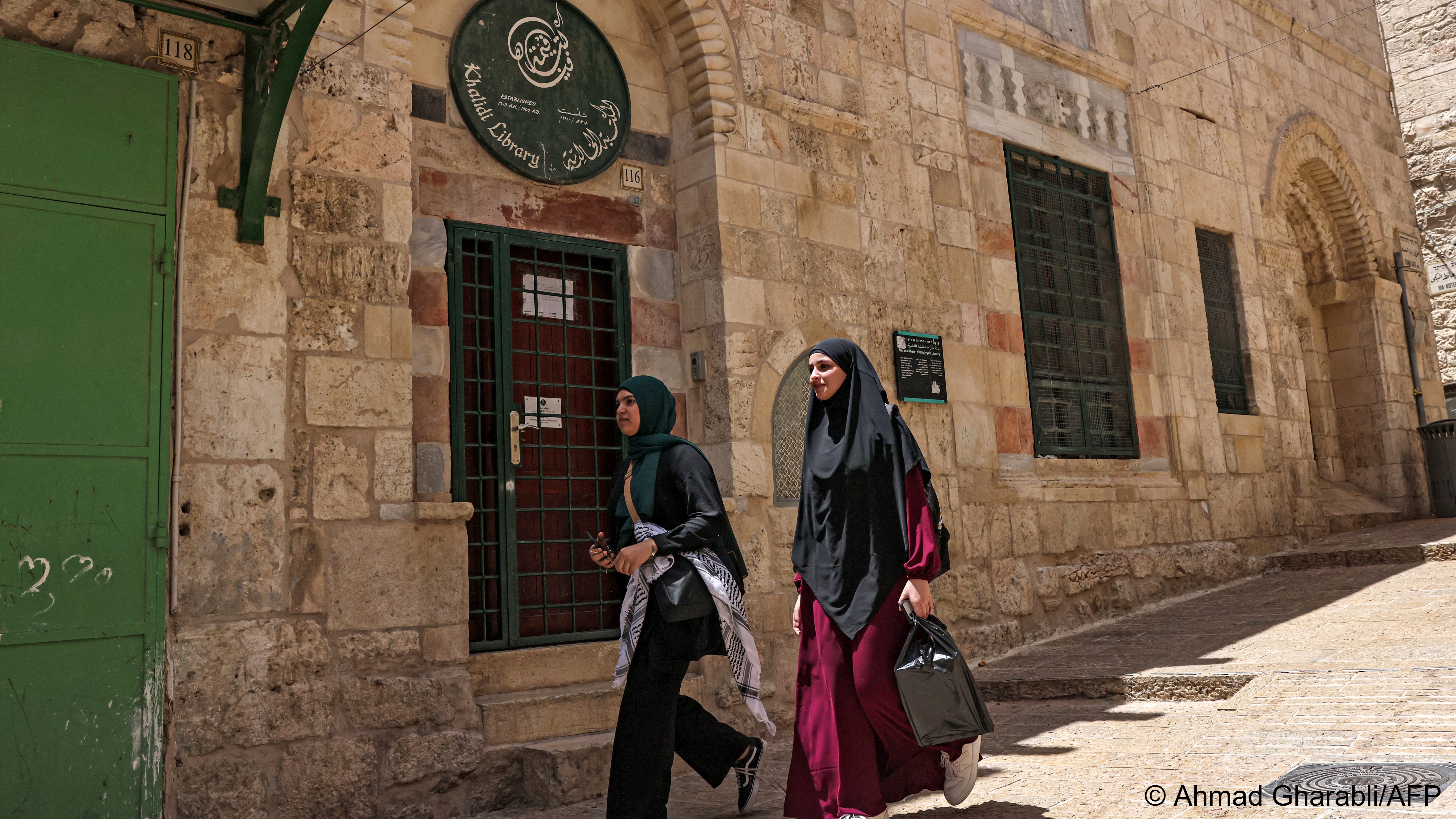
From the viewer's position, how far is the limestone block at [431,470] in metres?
4.98

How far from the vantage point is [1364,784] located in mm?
3533

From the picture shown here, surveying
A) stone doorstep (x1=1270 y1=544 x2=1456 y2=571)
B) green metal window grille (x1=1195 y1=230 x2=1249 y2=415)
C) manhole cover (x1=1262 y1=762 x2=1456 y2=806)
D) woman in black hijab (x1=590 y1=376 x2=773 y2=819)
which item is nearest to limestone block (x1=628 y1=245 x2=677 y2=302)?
woman in black hijab (x1=590 y1=376 x2=773 y2=819)

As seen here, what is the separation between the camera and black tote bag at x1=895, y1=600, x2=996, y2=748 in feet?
11.0

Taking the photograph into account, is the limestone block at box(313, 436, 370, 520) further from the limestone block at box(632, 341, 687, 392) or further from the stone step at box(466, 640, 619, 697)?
the limestone block at box(632, 341, 687, 392)

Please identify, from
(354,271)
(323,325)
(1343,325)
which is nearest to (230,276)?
(323,325)

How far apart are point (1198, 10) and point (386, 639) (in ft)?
31.1

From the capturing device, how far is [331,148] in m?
4.55

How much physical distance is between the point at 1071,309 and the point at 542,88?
4659 mm

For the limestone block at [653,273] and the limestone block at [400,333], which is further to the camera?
the limestone block at [653,273]

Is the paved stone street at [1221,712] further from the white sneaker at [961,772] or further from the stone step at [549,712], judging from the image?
the stone step at [549,712]

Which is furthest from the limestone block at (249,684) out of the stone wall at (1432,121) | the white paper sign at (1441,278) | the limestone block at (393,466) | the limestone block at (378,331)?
the white paper sign at (1441,278)

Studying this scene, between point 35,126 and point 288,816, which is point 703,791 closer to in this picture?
point 288,816

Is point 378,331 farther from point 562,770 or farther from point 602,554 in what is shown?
point 562,770

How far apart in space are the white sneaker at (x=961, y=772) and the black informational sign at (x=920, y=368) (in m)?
3.44
